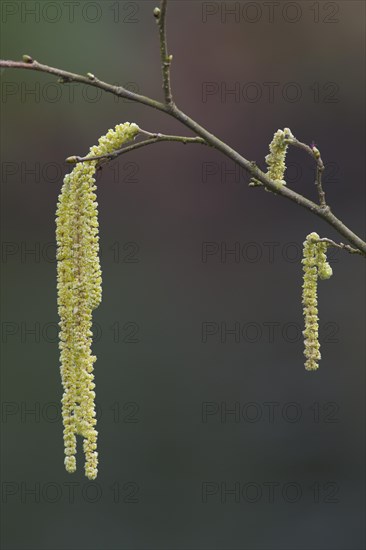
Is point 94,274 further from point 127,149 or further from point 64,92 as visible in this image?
point 64,92

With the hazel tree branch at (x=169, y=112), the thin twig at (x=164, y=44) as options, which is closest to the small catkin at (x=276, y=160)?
the hazel tree branch at (x=169, y=112)

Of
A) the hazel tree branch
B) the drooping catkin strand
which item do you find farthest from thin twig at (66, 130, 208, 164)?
the drooping catkin strand

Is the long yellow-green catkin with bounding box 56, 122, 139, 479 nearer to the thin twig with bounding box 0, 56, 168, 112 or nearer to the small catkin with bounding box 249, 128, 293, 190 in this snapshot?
the thin twig with bounding box 0, 56, 168, 112

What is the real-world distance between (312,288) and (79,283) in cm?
25

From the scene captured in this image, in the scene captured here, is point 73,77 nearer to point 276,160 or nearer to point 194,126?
point 194,126

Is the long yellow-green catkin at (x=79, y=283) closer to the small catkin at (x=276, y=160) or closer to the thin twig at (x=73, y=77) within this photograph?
the thin twig at (x=73, y=77)

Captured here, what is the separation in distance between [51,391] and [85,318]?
6.96ft

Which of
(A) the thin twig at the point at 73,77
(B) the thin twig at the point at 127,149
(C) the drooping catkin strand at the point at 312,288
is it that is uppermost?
(A) the thin twig at the point at 73,77

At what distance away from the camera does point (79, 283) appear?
77 centimetres

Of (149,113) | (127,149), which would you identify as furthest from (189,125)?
(149,113)

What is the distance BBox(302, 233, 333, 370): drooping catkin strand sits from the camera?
0.85 meters

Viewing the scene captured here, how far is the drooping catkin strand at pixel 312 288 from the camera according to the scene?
0.85 m

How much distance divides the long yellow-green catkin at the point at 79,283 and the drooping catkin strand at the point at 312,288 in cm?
22

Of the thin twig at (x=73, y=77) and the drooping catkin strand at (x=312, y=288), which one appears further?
the drooping catkin strand at (x=312, y=288)
